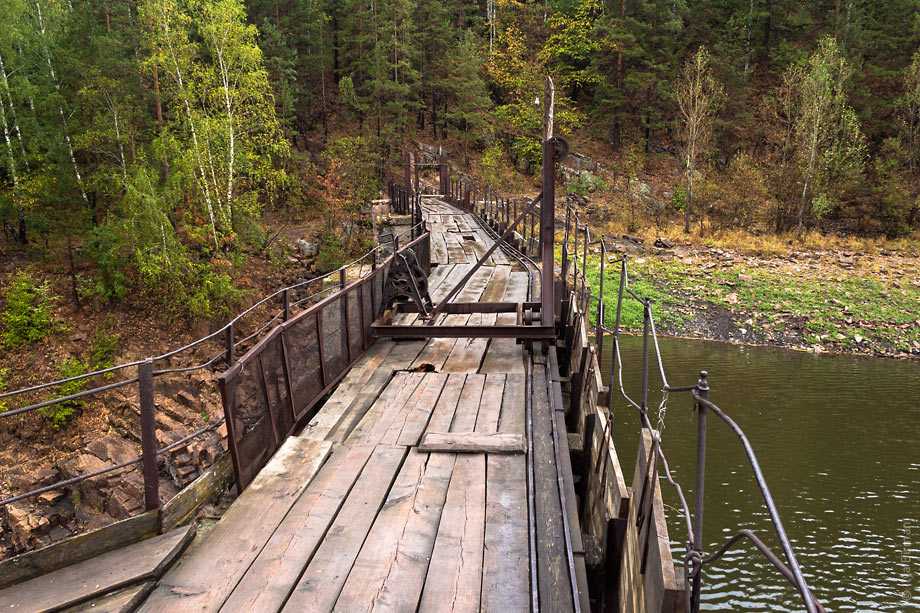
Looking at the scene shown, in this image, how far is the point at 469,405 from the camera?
19.4 feet

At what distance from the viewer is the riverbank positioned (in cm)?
1928

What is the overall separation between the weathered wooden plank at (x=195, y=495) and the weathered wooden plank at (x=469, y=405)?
1.82 meters

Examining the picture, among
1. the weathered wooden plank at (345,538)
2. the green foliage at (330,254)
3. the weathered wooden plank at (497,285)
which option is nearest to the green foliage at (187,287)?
the green foliage at (330,254)

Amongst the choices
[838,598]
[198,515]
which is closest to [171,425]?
[198,515]

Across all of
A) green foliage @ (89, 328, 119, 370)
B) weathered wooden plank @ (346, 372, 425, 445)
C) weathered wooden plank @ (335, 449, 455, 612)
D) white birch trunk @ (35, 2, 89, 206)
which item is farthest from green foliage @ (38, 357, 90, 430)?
weathered wooden plank @ (335, 449, 455, 612)

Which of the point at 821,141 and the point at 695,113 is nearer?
the point at 821,141

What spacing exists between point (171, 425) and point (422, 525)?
14.7 meters

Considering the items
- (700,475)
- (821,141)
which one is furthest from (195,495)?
(821,141)

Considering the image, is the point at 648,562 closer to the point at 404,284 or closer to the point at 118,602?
the point at 118,602

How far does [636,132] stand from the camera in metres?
40.8

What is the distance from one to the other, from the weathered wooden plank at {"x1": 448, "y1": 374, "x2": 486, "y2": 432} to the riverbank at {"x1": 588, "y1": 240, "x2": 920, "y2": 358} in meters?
15.4

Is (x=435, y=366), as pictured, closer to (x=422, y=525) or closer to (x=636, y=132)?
(x=422, y=525)

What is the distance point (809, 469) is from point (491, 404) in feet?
29.7

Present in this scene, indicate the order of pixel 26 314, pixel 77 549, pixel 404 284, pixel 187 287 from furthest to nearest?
1. pixel 187 287
2. pixel 26 314
3. pixel 404 284
4. pixel 77 549
